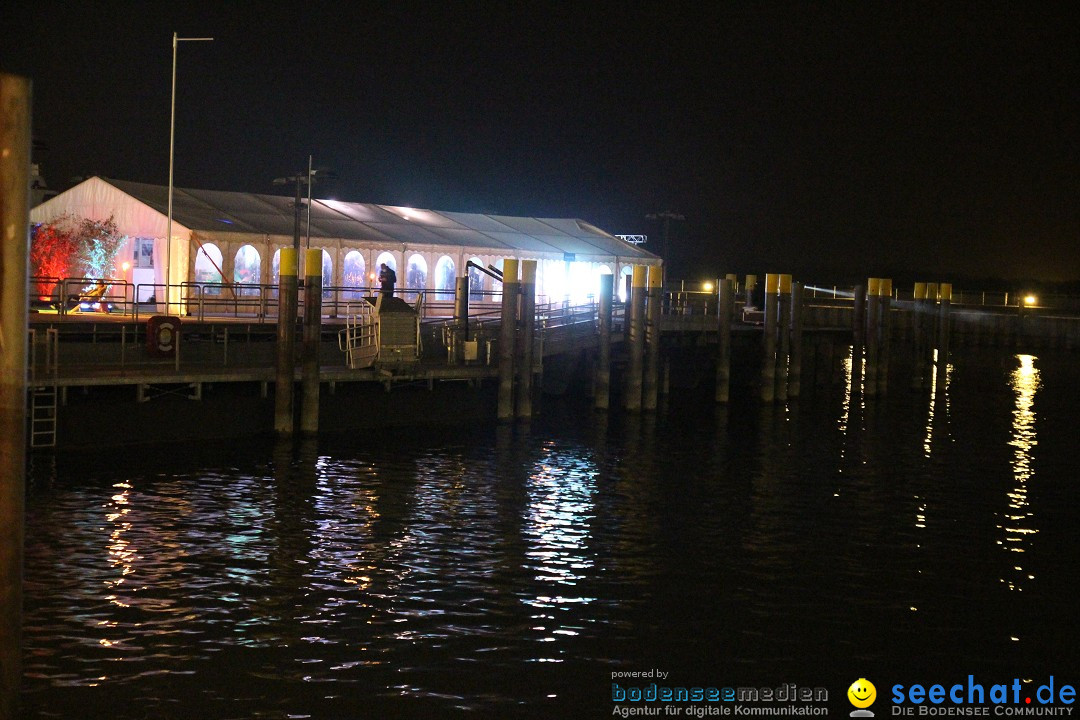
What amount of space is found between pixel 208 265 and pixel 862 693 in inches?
1188

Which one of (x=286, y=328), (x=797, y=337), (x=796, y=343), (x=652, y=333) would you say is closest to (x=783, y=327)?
(x=797, y=337)

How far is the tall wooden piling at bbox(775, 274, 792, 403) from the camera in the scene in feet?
121

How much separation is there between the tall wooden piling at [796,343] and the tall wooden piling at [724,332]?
222 cm

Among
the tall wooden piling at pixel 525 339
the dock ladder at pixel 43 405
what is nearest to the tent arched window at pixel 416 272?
the tall wooden piling at pixel 525 339

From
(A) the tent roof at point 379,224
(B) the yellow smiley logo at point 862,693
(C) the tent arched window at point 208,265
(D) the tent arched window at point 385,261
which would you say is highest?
(A) the tent roof at point 379,224

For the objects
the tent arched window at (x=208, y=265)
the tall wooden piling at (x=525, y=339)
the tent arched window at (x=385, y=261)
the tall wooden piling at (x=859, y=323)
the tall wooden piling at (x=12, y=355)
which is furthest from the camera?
the tent arched window at (x=385, y=261)

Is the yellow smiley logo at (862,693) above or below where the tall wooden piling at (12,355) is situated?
below

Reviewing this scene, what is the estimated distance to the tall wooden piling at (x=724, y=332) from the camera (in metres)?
36.8

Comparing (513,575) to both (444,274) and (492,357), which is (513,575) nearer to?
(492,357)

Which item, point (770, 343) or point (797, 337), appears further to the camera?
point (797, 337)

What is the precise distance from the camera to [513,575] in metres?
15.3

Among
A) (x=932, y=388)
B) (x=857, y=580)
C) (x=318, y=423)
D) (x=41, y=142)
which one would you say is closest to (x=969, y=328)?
(x=932, y=388)

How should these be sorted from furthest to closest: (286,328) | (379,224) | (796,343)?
(379,224) → (796,343) → (286,328)

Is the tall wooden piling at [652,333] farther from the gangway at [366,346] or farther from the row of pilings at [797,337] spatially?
the gangway at [366,346]
